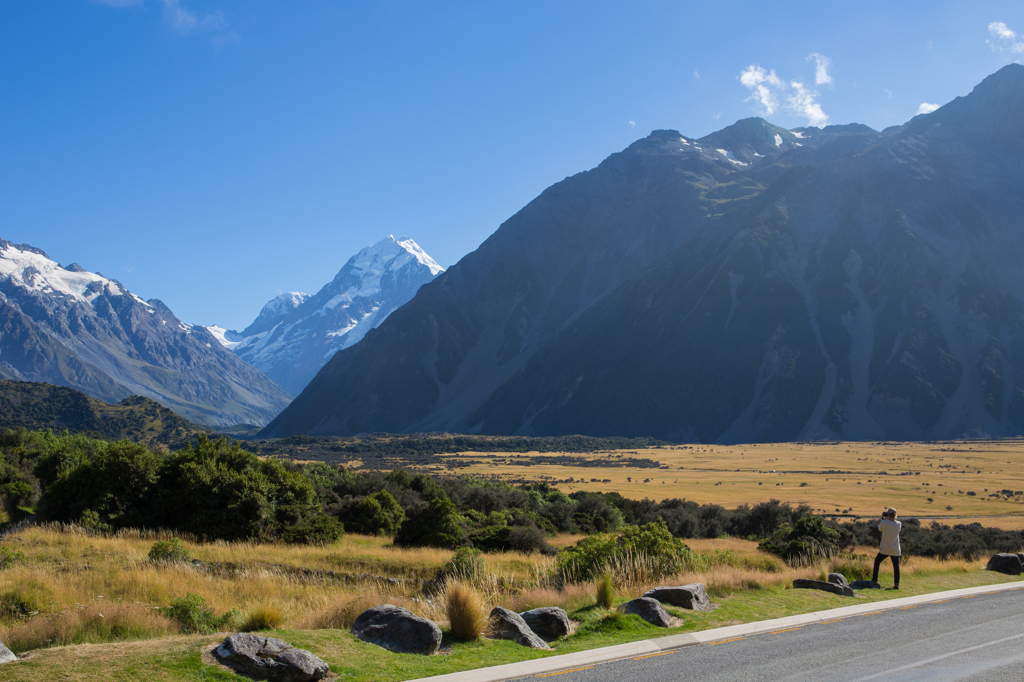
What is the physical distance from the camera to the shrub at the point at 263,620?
902 cm

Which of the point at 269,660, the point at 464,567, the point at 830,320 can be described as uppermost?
the point at 830,320

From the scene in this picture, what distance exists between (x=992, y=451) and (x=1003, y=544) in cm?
8593

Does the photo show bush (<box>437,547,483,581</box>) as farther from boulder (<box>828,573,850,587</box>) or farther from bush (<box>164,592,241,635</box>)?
boulder (<box>828,573,850,587</box>)

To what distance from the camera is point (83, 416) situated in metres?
112

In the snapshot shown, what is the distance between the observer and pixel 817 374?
147 metres

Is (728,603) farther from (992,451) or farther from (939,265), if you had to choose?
(939,265)

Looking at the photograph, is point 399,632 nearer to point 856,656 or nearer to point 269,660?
point 269,660

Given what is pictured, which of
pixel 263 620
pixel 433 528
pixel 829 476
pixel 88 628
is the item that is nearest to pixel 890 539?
pixel 433 528

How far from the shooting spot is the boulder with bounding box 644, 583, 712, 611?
11664mm

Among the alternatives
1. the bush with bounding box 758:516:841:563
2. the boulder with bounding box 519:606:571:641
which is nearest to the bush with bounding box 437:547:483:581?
the boulder with bounding box 519:606:571:641

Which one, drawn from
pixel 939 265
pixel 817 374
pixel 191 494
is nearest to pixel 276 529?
pixel 191 494

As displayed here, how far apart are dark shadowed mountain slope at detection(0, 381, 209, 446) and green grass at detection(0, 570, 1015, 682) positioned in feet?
360

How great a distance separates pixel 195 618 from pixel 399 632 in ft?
10.9

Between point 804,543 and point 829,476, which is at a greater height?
point 804,543
